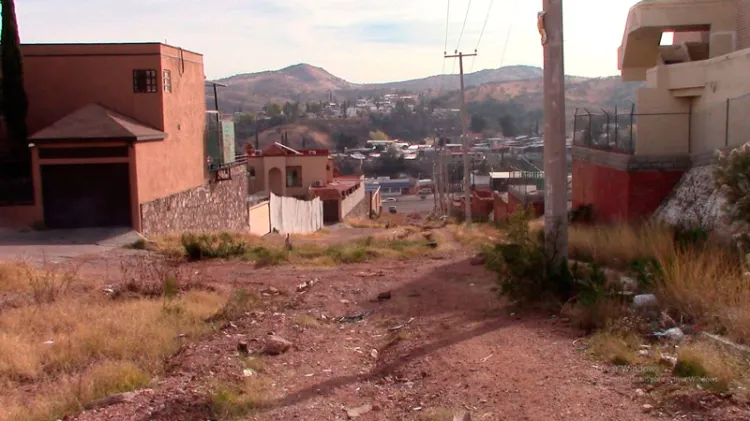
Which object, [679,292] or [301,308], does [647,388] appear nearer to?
[679,292]

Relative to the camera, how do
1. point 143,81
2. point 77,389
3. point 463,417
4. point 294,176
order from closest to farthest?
point 463,417 → point 77,389 → point 143,81 → point 294,176

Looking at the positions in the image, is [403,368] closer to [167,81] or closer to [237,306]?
[237,306]

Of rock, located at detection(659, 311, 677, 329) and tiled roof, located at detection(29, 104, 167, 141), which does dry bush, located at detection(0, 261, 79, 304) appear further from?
rock, located at detection(659, 311, 677, 329)

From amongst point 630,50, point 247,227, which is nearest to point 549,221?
point 630,50

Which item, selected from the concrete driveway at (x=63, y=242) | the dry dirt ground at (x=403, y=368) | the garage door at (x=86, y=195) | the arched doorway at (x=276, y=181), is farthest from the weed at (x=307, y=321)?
the arched doorway at (x=276, y=181)

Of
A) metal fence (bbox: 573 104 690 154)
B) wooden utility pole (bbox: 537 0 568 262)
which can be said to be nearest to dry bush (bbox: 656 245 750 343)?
wooden utility pole (bbox: 537 0 568 262)

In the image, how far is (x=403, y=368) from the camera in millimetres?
7855

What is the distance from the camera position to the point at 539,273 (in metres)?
10.4

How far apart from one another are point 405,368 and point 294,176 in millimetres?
50217

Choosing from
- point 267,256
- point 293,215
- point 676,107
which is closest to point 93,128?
point 267,256

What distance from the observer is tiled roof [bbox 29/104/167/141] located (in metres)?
22.9

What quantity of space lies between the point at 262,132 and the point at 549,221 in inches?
4348

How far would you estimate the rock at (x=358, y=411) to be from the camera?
21.3 feet

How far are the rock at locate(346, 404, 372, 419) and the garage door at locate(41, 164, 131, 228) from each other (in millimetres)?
18760
